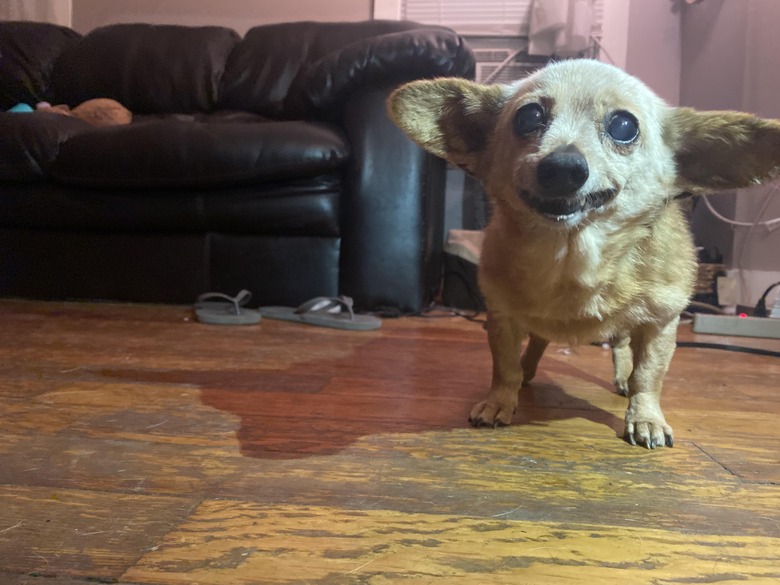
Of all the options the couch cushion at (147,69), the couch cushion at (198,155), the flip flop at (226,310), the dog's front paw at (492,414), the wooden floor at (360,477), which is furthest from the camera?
the couch cushion at (147,69)

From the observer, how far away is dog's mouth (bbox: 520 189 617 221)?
0.73 meters

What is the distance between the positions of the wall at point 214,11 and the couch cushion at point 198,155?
1.44m

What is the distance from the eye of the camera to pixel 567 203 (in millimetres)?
735

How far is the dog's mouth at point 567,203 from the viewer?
735 mm

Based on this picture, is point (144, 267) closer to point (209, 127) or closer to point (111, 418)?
point (209, 127)

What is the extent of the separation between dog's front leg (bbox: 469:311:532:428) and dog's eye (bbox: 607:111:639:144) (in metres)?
0.32

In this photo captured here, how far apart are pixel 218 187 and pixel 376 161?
509 mm

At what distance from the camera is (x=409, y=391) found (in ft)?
3.59

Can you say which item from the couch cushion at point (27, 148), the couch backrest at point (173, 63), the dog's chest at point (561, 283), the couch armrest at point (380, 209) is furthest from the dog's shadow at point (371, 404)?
the couch backrest at point (173, 63)

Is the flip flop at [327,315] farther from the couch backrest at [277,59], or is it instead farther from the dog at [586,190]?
the couch backrest at [277,59]

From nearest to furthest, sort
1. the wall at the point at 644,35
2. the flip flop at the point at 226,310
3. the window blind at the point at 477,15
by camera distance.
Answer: the flip flop at the point at 226,310, the wall at the point at 644,35, the window blind at the point at 477,15

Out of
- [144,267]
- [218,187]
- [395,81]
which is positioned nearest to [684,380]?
[395,81]

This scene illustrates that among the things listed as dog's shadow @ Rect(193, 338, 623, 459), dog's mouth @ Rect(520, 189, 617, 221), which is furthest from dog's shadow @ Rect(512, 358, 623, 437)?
dog's mouth @ Rect(520, 189, 617, 221)

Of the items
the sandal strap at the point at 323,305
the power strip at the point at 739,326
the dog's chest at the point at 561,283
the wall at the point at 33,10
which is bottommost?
the power strip at the point at 739,326
